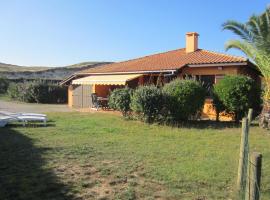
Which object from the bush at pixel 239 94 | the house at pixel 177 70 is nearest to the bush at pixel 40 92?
the house at pixel 177 70

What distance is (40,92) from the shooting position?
45625 millimetres

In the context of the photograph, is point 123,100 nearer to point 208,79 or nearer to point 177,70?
point 177,70

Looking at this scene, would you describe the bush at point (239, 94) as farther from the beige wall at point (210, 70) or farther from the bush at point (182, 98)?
the beige wall at point (210, 70)

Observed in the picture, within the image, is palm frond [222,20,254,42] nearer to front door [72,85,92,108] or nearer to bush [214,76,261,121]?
bush [214,76,261,121]

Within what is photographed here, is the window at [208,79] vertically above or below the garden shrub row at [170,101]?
above

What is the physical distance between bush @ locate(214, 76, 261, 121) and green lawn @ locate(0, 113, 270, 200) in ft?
11.5

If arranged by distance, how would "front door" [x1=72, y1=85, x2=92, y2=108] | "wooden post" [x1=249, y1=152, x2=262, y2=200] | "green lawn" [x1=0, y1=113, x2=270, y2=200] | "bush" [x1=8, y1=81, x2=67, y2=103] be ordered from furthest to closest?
"bush" [x1=8, y1=81, x2=67, y2=103], "front door" [x1=72, y1=85, x2=92, y2=108], "green lawn" [x1=0, y1=113, x2=270, y2=200], "wooden post" [x1=249, y1=152, x2=262, y2=200]

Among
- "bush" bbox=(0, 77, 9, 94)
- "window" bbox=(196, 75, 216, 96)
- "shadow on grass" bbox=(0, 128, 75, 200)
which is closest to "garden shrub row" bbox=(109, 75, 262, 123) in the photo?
"window" bbox=(196, 75, 216, 96)

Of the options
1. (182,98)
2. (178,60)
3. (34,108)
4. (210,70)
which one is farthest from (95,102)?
(182,98)

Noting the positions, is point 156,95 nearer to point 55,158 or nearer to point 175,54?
point 55,158

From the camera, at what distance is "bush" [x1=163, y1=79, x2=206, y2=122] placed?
21.0 metres

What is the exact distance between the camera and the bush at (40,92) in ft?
150

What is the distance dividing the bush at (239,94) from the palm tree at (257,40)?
88 centimetres

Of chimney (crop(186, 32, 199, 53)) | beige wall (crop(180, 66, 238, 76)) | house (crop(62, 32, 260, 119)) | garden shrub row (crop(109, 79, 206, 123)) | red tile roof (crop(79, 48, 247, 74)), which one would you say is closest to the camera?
garden shrub row (crop(109, 79, 206, 123))
